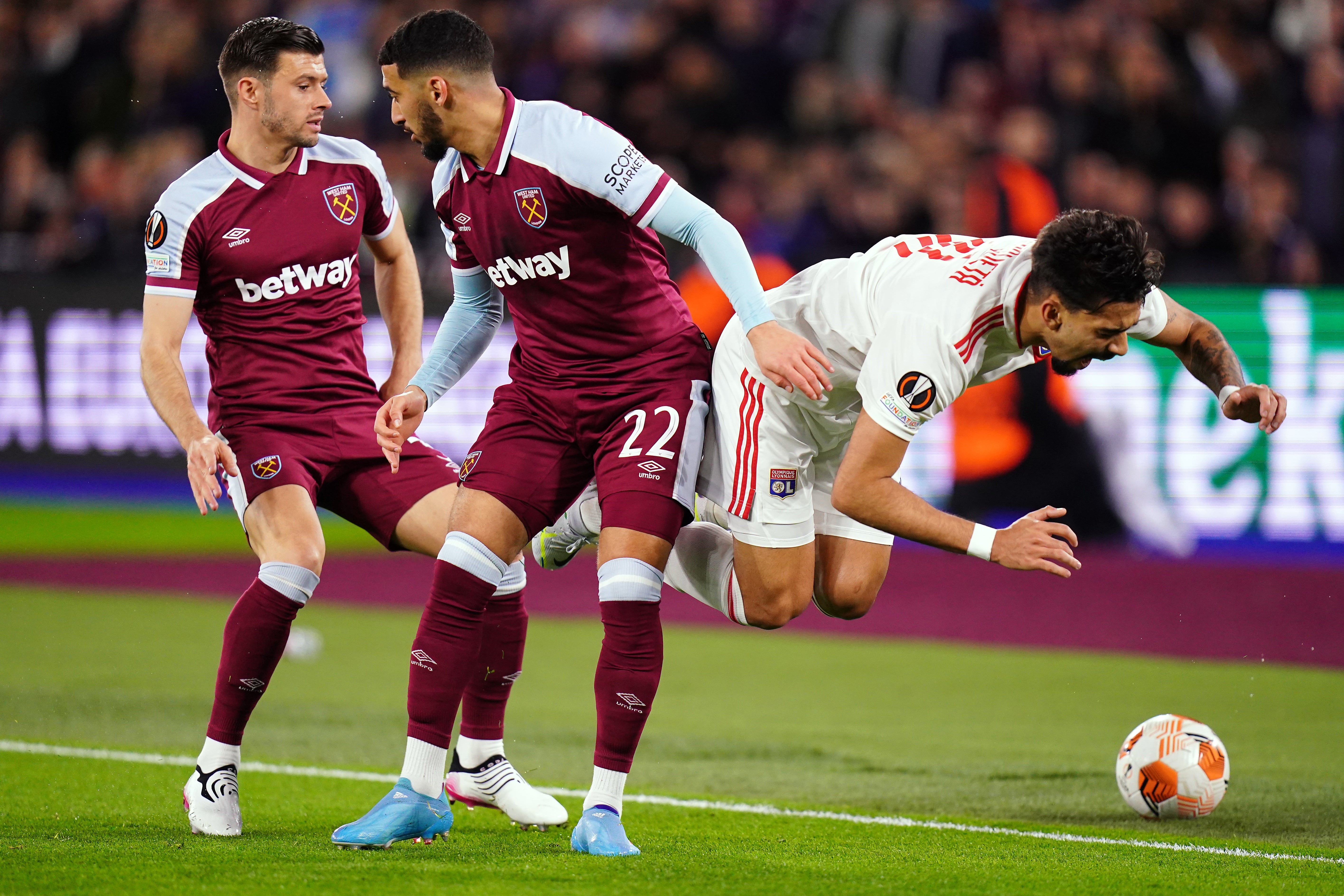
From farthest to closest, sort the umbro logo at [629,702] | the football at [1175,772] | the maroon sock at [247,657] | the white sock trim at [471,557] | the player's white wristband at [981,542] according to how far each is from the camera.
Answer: the football at [1175,772] < the maroon sock at [247,657] < the white sock trim at [471,557] < the umbro logo at [629,702] < the player's white wristband at [981,542]

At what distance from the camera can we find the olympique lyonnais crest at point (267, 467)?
16.2 feet

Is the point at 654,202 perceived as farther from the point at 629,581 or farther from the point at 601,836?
the point at 601,836

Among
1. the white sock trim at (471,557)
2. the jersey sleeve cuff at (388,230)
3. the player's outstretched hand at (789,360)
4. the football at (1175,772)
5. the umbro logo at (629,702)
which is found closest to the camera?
the player's outstretched hand at (789,360)

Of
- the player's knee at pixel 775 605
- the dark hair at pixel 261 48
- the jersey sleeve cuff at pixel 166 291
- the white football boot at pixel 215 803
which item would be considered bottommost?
the white football boot at pixel 215 803

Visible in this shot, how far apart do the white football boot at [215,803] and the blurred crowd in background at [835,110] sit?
773 cm

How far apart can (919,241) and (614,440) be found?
3.49ft

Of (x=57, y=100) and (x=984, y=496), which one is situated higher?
(x=57, y=100)

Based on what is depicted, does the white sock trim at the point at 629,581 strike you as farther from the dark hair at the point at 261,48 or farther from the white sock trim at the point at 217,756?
the dark hair at the point at 261,48

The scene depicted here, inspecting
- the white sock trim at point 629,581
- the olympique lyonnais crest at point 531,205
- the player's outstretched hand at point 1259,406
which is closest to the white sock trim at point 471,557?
the white sock trim at point 629,581

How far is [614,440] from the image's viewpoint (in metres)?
4.68

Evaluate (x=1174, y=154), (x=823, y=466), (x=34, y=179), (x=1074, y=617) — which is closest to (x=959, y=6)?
(x=1174, y=154)

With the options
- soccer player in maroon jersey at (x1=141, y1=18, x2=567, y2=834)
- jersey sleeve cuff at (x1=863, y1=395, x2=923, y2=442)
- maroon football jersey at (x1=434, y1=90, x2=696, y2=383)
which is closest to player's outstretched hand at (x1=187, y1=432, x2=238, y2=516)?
soccer player in maroon jersey at (x1=141, y1=18, x2=567, y2=834)

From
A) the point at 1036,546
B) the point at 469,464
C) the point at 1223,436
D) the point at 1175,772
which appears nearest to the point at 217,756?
the point at 469,464

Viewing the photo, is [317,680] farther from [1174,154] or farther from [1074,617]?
[1174,154]
